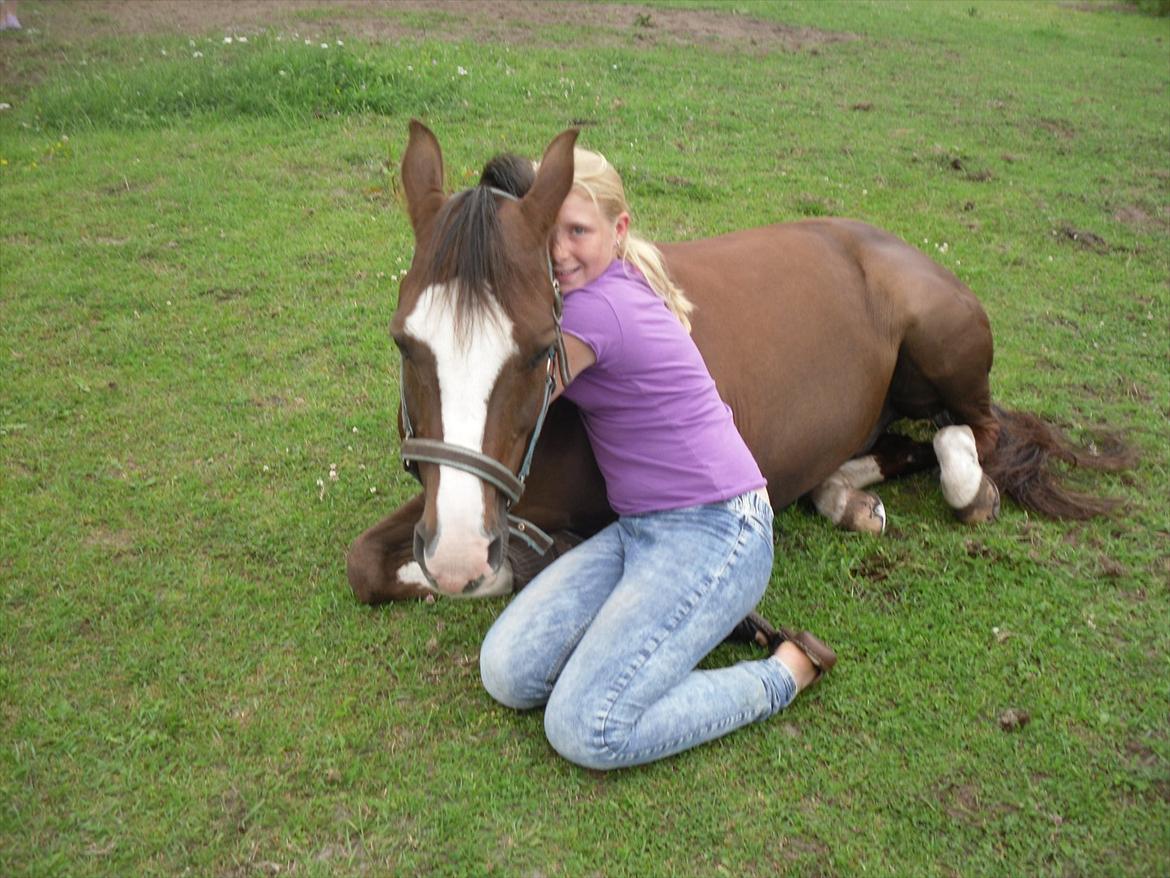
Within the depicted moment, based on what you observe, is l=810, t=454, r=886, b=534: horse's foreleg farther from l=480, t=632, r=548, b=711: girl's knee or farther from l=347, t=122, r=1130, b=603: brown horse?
l=480, t=632, r=548, b=711: girl's knee

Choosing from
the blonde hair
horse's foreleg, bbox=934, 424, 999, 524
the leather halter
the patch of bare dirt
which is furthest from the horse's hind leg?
the patch of bare dirt

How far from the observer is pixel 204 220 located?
7.60m

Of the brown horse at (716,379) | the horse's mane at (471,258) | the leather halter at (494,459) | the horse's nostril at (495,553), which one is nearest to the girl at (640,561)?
the leather halter at (494,459)

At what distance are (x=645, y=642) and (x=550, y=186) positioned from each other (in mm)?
1399

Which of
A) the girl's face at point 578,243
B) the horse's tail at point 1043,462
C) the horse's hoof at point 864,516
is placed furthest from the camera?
the horse's tail at point 1043,462

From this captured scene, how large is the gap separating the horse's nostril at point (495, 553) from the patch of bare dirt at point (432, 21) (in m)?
10.2

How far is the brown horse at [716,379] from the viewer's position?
109 inches

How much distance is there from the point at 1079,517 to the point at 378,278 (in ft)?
14.4

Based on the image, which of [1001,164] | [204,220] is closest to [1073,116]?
[1001,164]

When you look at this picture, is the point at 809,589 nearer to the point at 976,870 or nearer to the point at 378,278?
the point at 976,870

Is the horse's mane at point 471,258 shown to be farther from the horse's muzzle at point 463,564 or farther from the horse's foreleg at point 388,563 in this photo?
the horse's foreleg at point 388,563

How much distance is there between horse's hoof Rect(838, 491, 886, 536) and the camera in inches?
176

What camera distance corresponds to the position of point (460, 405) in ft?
9.07

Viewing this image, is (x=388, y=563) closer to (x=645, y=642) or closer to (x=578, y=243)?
(x=645, y=642)
